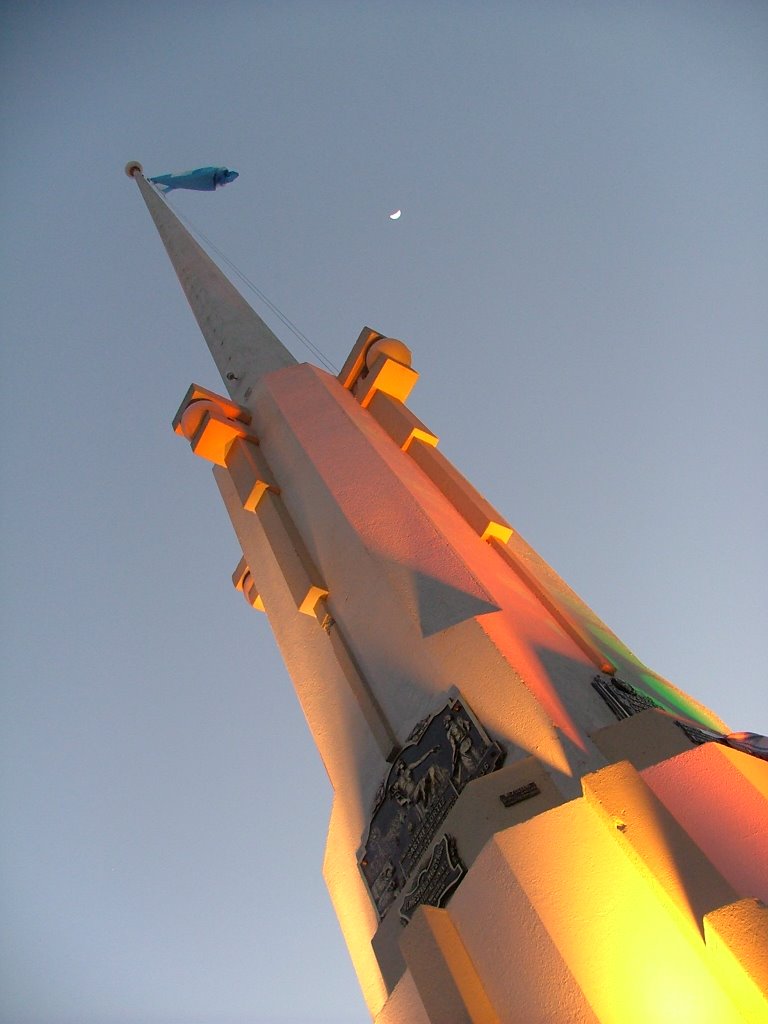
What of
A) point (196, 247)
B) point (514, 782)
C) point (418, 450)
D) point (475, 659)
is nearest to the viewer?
point (514, 782)

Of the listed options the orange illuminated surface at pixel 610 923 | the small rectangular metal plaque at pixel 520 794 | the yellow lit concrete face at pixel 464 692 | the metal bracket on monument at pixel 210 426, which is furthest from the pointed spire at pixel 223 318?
the orange illuminated surface at pixel 610 923

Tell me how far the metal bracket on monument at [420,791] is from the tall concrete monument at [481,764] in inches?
0.7

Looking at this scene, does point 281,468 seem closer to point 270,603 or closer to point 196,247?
point 270,603

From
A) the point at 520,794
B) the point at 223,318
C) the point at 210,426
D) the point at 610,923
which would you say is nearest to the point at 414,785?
the point at 520,794

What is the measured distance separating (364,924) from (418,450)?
17.6 ft

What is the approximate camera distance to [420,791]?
5.64 metres

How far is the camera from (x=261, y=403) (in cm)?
1082

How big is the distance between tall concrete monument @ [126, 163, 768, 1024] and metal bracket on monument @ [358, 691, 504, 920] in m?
0.02

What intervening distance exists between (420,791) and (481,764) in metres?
0.61

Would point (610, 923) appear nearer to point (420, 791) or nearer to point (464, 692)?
point (420, 791)

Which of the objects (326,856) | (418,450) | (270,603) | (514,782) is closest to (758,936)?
(514,782)

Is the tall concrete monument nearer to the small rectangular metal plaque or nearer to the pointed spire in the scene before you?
the small rectangular metal plaque

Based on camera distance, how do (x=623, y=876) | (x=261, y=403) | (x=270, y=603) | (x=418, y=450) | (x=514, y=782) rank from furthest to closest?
(x=261, y=403), (x=418, y=450), (x=270, y=603), (x=514, y=782), (x=623, y=876)

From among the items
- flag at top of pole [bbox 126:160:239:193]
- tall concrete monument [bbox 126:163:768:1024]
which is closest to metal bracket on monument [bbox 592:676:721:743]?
tall concrete monument [bbox 126:163:768:1024]
